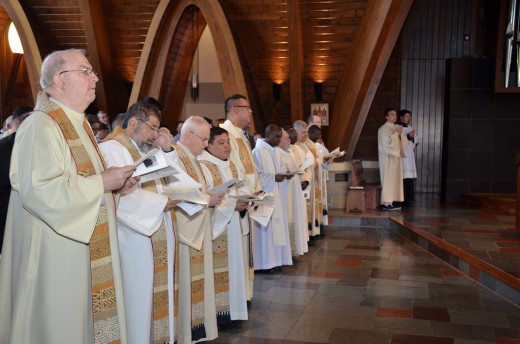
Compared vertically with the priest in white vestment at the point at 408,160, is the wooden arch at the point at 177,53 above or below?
above

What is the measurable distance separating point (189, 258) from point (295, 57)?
25.3 ft

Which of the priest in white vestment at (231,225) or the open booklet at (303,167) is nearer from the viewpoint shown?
the priest in white vestment at (231,225)

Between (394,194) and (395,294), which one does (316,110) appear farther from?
(395,294)

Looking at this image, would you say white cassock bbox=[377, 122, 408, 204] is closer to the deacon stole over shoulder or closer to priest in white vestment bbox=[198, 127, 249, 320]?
priest in white vestment bbox=[198, 127, 249, 320]

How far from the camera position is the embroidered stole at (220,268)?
4305 mm

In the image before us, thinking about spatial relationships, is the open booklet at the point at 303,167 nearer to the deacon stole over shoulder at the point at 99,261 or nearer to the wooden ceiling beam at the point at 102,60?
the deacon stole over shoulder at the point at 99,261

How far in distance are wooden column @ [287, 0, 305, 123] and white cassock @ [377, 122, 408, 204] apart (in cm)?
178

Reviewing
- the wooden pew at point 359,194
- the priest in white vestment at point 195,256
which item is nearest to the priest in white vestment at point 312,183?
the wooden pew at point 359,194

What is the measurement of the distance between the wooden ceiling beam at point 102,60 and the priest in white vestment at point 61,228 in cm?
913

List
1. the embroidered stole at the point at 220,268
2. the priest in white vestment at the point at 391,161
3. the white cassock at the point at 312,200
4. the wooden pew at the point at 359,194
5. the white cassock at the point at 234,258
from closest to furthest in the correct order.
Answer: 1. the embroidered stole at the point at 220,268
2. the white cassock at the point at 234,258
3. the white cassock at the point at 312,200
4. the wooden pew at the point at 359,194
5. the priest in white vestment at the point at 391,161

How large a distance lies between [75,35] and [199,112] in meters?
6.16

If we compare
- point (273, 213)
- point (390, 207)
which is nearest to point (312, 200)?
point (273, 213)

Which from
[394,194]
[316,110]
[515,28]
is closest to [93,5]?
[316,110]

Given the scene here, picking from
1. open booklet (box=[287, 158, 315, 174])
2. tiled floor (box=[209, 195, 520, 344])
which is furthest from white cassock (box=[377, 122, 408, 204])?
open booklet (box=[287, 158, 315, 174])
